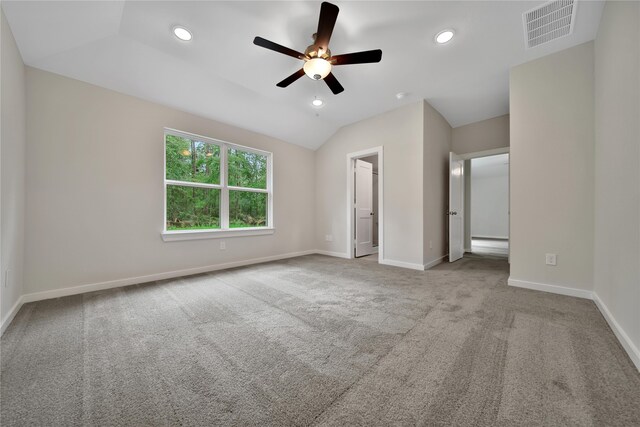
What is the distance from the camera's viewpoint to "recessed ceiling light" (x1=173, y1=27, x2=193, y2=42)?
238 centimetres

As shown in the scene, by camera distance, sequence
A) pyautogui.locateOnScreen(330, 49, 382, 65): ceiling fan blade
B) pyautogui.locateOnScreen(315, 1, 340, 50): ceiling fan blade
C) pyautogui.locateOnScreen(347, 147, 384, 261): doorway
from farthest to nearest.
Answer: pyautogui.locateOnScreen(347, 147, 384, 261): doorway
pyautogui.locateOnScreen(330, 49, 382, 65): ceiling fan blade
pyautogui.locateOnScreen(315, 1, 340, 50): ceiling fan blade

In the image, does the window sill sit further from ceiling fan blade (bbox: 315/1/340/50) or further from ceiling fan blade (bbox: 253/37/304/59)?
ceiling fan blade (bbox: 315/1/340/50)

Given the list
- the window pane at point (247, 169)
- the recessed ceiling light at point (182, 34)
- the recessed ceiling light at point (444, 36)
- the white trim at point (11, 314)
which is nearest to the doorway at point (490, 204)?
the recessed ceiling light at point (444, 36)

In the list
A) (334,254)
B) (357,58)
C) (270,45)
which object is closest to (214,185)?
(270,45)

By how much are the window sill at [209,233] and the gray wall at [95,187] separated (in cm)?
8

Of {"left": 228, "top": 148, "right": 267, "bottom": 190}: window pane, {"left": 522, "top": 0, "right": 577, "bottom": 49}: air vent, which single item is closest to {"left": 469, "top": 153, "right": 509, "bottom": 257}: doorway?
{"left": 522, "top": 0, "right": 577, "bottom": 49}: air vent

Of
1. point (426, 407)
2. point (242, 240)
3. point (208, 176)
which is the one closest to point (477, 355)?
point (426, 407)

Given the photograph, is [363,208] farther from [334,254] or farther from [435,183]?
[435,183]

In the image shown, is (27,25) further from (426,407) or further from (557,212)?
(557,212)

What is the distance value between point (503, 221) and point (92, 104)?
11.3 meters

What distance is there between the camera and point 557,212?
2.65 metres

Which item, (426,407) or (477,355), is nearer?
(426,407)

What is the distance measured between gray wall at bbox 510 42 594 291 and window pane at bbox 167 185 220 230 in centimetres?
434

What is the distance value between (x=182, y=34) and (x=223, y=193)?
222 cm
